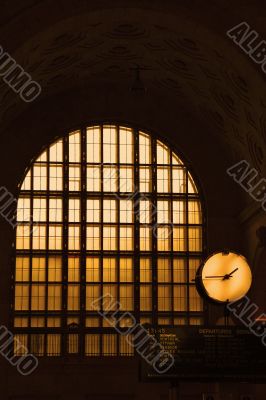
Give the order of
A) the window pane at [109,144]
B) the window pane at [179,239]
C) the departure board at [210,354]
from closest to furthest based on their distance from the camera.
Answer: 1. the departure board at [210,354]
2. the window pane at [179,239]
3. the window pane at [109,144]

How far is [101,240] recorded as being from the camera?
2502 cm

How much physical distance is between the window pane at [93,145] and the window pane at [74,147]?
30 cm

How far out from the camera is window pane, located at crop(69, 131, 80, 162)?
25.4 m

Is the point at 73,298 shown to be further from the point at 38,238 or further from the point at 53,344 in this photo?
the point at 38,238

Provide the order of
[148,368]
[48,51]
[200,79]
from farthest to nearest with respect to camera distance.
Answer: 1. [200,79]
2. [48,51]
3. [148,368]

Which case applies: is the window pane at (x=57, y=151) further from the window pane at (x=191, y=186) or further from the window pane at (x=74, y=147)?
the window pane at (x=191, y=186)

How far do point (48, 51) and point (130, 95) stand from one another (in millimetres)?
5150

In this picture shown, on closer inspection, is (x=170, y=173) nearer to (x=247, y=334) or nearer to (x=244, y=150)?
(x=244, y=150)

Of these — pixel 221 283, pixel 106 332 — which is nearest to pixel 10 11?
pixel 106 332

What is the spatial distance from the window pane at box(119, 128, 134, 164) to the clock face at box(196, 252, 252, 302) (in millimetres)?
19415

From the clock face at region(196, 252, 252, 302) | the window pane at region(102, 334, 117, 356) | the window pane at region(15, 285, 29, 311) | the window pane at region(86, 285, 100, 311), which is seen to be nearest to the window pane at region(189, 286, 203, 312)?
the window pane at region(102, 334, 117, 356)

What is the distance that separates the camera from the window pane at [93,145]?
2545 cm

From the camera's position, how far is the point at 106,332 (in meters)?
24.4

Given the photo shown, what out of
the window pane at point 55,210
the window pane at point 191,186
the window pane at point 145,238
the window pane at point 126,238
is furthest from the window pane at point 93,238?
the window pane at point 191,186
